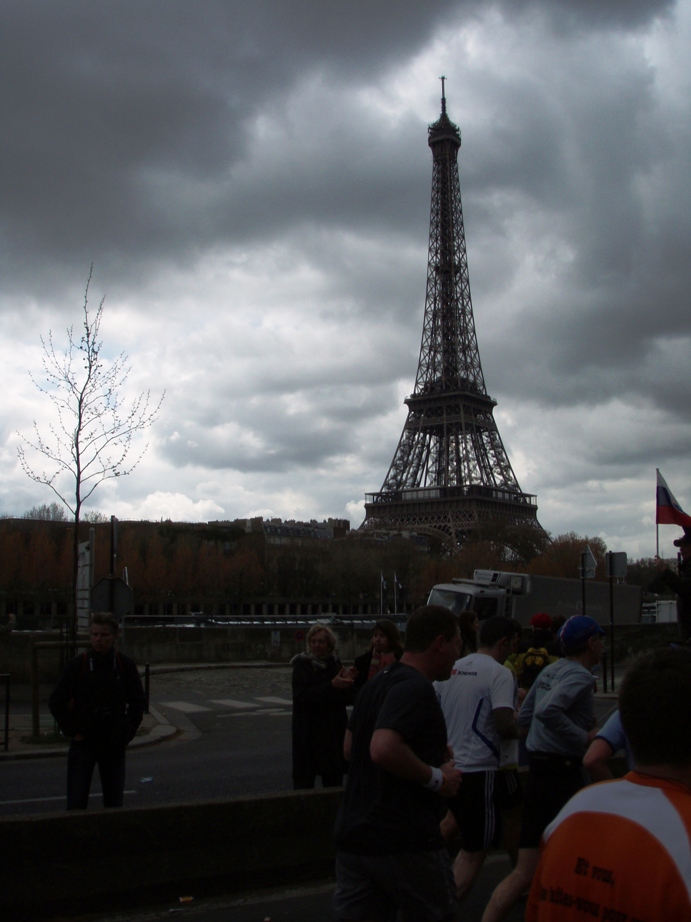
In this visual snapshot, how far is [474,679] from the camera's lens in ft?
18.3

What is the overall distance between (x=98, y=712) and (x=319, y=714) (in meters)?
1.60

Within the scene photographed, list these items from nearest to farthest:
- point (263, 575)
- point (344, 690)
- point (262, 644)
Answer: point (344, 690)
point (262, 644)
point (263, 575)

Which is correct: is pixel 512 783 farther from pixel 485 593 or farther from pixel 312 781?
pixel 485 593

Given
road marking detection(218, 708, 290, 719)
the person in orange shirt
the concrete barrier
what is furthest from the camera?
road marking detection(218, 708, 290, 719)

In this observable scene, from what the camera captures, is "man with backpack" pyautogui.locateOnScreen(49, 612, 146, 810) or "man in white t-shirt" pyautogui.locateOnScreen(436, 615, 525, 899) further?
"man with backpack" pyautogui.locateOnScreen(49, 612, 146, 810)

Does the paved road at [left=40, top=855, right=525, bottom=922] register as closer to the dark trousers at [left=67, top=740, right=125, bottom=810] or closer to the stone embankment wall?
the dark trousers at [left=67, top=740, right=125, bottom=810]

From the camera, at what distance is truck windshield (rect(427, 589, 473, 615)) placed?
91.8 ft

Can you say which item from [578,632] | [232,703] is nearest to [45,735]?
[232,703]

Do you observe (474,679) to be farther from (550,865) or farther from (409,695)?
(550,865)

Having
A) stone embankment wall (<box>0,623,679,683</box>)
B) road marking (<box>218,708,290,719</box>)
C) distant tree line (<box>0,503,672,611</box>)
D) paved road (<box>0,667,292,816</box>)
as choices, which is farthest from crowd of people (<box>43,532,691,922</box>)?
distant tree line (<box>0,503,672,611</box>)

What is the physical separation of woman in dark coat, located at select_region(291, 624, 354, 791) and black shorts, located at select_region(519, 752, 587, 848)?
1.90 metres

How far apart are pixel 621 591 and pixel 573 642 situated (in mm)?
32329

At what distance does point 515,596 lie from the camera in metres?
29.1

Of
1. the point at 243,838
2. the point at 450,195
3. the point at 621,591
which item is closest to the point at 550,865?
the point at 243,838
